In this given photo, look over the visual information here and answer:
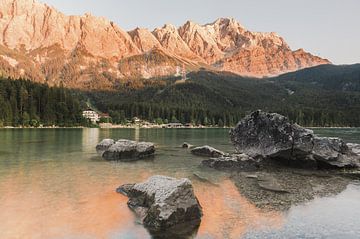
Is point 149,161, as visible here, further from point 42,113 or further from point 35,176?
point 42,113

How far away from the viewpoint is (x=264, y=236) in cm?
1628

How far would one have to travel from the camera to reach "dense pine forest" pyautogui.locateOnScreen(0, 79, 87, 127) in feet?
475

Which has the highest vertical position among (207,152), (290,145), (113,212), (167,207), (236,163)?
(290,145)

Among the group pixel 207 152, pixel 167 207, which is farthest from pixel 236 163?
pixel 167 207

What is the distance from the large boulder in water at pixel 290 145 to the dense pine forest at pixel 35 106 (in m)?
124

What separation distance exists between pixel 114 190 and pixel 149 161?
17797mm

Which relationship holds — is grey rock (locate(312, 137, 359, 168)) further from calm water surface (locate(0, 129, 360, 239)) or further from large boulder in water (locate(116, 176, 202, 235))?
large boulder in water (locate(116, 176, 202, 235))

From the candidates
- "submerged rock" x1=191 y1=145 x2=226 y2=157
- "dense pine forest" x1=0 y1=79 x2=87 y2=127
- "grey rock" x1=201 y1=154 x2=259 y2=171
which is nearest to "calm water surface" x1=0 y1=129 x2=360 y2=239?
"grey rock" x1=201 y1=154 x2=259 y2=171

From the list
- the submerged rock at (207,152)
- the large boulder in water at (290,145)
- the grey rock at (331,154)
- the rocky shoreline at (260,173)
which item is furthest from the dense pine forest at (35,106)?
the grey rock at (331,154)

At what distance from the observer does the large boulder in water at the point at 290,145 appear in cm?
3772

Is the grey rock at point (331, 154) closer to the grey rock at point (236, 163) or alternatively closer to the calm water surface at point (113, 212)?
the grey rock at point (236, 163)

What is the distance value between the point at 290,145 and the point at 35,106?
142 m

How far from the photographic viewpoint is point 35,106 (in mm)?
156250

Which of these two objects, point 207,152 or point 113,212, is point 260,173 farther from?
point 113,212
